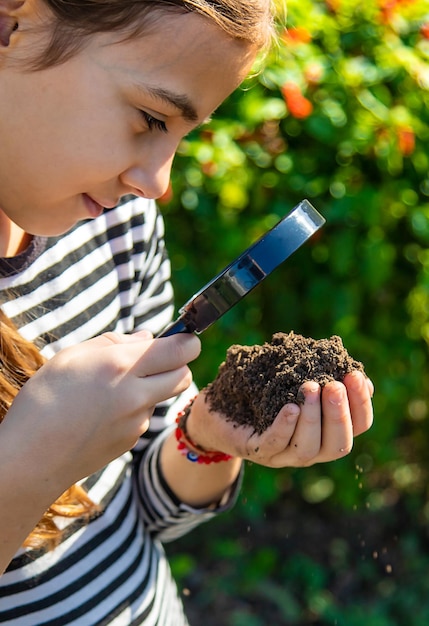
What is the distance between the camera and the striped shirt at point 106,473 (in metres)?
1.51

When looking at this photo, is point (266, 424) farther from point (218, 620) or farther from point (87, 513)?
point (218, 620)

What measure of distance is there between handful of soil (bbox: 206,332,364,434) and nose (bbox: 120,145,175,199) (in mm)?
350

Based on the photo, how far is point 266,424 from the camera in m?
1.48

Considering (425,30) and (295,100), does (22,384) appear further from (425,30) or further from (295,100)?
(425,30)

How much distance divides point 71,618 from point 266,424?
482 millimetres

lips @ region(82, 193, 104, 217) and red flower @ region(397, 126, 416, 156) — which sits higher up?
lips @ region(82, 193, 104, 217)

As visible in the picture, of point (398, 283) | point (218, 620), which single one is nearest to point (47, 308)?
point (398, 283)

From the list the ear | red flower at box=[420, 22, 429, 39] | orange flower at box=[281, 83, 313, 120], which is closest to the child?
the ear

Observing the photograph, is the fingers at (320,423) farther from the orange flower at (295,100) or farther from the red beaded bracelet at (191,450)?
the orange flower at (295,100)

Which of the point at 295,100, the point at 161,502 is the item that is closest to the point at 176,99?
the point at 161,502

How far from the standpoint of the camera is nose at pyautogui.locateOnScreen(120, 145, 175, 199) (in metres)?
1.45

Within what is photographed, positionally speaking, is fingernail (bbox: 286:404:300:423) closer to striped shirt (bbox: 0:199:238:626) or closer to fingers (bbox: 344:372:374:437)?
fingers (bbox: 344:372:374:437)

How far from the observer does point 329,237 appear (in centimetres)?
292

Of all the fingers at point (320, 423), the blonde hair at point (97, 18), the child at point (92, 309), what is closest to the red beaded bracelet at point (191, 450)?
the child at point (92, 309)
